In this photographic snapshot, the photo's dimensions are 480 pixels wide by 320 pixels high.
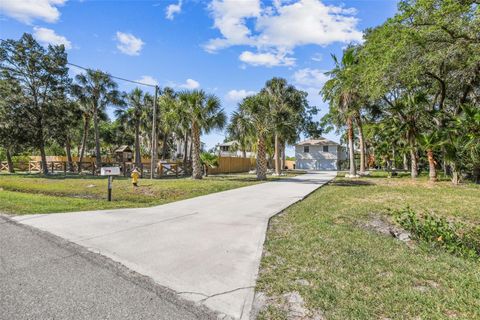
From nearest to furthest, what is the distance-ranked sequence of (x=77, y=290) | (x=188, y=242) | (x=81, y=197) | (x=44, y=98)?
1. (x=77, y=290)
2. (x=188, y=242)
3. (x=81, y=197)
4. (x=44, y=98)

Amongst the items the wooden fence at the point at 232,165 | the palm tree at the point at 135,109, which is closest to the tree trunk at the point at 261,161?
the wooden fence at the point at 232,165

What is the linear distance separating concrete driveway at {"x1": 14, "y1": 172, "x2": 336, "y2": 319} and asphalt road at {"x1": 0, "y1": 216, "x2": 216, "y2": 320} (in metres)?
0.20

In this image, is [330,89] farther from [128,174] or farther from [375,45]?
[128,174]

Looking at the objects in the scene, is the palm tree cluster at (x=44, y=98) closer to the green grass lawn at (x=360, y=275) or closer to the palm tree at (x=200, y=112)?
the palm tree at (x=200, y=112)

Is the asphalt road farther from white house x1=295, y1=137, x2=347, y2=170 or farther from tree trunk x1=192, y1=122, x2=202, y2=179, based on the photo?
white house x1=295, y1=137, x2=347, y2=170

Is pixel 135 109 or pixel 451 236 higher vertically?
pixel 135 109

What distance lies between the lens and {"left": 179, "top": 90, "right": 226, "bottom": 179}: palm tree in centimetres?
1706

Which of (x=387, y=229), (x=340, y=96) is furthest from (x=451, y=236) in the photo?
(x=340, y=96)

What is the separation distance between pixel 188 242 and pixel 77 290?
6.56 feet

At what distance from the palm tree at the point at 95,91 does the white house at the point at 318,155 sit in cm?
2708

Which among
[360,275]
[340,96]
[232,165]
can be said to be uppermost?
[340,96]

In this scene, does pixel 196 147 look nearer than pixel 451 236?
No

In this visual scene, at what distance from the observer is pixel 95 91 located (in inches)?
1060

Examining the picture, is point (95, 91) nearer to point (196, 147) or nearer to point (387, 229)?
point (196, 147)
